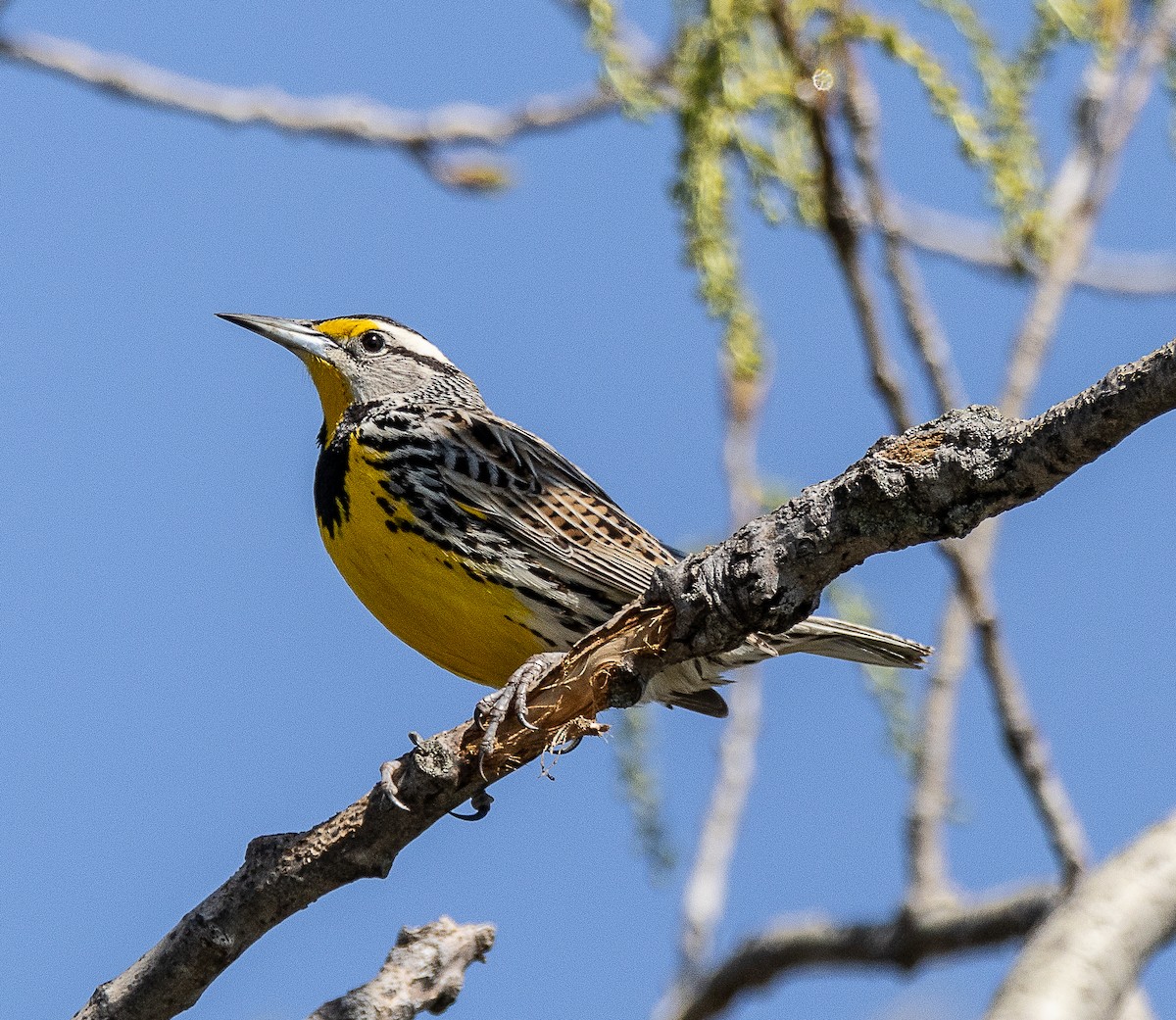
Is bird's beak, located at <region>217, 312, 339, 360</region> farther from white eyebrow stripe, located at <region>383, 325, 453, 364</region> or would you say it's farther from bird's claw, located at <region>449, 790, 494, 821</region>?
bird's claw, located at <region>449, 790, 494, 821</region>

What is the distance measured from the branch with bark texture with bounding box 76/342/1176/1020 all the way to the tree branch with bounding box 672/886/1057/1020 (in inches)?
79.7

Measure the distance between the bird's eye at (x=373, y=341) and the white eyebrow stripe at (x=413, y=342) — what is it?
50mm

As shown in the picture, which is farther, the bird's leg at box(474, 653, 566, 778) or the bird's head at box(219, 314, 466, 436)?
the bird's head at box(219, 314, 466, 436)

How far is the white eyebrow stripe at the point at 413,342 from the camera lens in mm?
5484

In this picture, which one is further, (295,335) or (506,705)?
(295,335)

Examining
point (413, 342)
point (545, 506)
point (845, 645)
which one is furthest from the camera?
point (413, 342)

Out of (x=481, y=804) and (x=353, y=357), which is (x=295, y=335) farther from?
(x=481, y=804)

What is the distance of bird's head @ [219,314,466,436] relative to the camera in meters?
5.24

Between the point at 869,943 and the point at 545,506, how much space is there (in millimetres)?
1759

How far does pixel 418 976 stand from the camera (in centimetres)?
310

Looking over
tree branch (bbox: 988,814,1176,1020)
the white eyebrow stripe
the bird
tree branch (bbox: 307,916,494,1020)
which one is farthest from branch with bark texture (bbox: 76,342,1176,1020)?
the white eyebrow stripe

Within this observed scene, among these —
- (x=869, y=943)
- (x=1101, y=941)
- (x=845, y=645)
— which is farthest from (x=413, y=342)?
(x=1101, y=941)

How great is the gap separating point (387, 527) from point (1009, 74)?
193 cm

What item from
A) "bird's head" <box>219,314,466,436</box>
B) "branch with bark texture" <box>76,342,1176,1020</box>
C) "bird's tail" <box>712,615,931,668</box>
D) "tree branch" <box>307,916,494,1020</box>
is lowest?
"tree branch" <box>307,916,494,1020</box>
